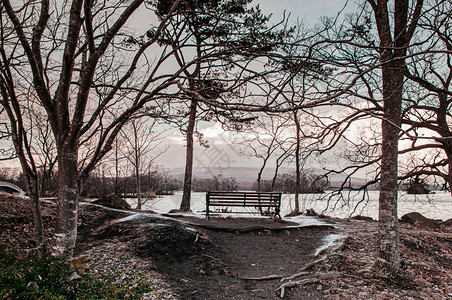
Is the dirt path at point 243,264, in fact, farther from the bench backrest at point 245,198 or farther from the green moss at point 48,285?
the bench backrest at point 245,198

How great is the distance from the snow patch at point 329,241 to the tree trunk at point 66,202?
4.81 m

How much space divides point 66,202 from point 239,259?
3.74 m

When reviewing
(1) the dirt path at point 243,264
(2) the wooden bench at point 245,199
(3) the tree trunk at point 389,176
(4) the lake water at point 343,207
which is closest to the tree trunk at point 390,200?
(3) the tree trunk at point 389,176

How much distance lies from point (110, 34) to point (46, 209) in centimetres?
623

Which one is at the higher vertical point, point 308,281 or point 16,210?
point 16,210

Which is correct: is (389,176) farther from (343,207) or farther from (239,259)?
(343,207)

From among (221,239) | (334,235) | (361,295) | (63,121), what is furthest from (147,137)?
(361,295)

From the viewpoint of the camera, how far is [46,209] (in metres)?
7.43

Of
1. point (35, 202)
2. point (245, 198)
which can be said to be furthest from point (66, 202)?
point (245, 198)

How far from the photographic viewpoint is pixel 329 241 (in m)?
6.69

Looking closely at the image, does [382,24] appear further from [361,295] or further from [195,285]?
[195,285]

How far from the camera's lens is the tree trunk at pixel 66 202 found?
312 centimetres

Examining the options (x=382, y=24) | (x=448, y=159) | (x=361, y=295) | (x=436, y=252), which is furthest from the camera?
(x=448, y=159)

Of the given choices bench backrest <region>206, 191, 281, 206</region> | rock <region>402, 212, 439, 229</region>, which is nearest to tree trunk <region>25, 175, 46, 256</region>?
bench backrest <region>206, 191, 281, 206</region>
